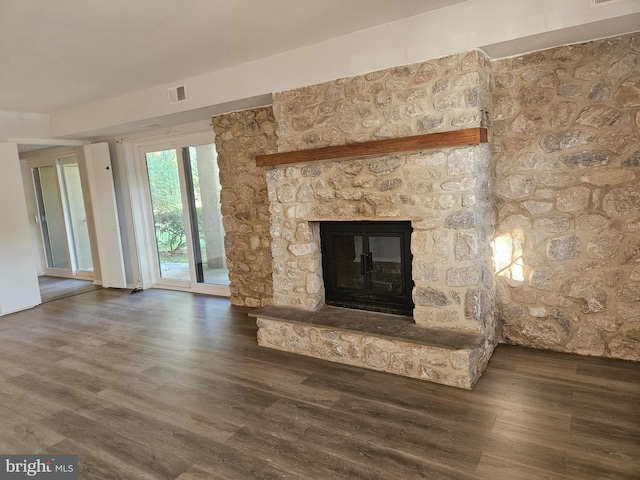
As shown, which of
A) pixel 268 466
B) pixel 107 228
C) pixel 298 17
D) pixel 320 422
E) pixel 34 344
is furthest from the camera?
pixel 107 228

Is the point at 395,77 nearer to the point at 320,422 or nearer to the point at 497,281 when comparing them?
the point at 497,281

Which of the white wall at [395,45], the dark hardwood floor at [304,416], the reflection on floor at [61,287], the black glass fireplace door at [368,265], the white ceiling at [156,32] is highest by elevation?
the white ceiling at [156,32]

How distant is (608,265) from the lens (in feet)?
9.07

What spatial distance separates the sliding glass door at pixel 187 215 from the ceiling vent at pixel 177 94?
0.81 m

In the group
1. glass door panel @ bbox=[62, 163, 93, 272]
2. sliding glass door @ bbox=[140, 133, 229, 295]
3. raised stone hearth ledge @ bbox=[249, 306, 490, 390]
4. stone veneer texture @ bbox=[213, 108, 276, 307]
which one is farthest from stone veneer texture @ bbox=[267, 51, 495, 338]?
glass door panel @ bbox=[62, 163, 93, 272]

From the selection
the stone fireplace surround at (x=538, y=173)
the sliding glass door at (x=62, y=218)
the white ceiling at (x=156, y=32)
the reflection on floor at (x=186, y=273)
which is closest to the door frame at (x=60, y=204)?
the sliding glass door at (x=62, y=218)

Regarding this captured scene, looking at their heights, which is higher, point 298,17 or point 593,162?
point 298,17

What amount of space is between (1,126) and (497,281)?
5838 mm

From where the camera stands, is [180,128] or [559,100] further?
[180,128]

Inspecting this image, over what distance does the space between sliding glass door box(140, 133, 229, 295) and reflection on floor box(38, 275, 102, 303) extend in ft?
4.44

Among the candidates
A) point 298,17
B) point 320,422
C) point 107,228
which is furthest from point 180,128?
point 320,422

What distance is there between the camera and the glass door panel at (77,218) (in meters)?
6.64

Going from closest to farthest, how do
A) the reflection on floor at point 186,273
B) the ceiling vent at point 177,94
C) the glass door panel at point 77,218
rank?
the ceiling vent at point 177,94 → the reflection on floor at point 186,273 → the glass door panel at point 77,218

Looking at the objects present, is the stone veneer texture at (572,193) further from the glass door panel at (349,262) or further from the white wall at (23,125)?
the white wall at (23,125)
